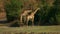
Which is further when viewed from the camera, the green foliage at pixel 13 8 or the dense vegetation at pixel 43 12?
the green foliage at pixel 13 8

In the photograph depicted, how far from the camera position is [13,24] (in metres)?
9.65

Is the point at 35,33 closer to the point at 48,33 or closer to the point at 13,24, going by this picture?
Result: the point at 48,33

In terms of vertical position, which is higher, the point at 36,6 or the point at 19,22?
the point at 36,6

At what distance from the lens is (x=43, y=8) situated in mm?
9688

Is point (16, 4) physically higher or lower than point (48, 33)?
higher

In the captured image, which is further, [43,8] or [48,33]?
[43,8]

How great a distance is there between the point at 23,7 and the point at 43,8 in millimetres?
849

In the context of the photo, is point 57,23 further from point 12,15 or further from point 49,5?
point 12,15

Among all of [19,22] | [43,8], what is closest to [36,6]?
[43,8]

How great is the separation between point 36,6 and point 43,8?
1.04 feet

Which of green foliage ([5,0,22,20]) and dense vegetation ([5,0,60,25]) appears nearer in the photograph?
dense vegetation ([5,0,60,25])

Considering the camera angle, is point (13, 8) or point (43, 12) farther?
point (13, 8)

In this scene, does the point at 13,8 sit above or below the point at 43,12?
above

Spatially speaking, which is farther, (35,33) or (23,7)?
(23,7)
